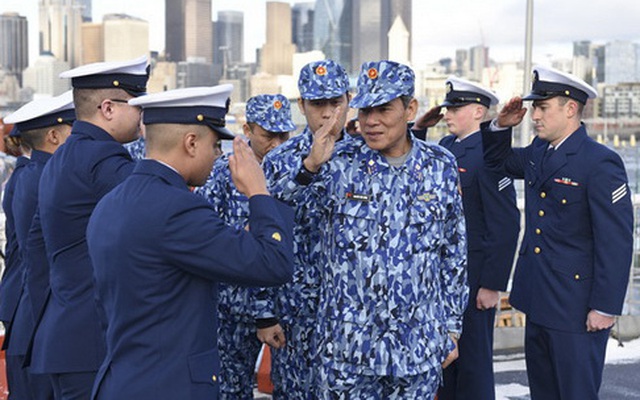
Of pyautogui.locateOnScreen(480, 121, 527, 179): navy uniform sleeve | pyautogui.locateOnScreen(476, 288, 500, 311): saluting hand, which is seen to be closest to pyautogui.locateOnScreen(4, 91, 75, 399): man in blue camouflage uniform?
pyautogui.locateOnScreen(480, 121, 527, 179): navy uniform sleeve

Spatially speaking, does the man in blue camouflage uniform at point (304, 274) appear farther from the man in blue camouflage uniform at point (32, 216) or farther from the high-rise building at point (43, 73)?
the high-rise building at point (43, 73)

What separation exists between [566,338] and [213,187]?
1.78 meters

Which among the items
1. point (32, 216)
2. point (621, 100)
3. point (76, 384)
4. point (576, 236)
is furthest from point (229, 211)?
point (621, 100)

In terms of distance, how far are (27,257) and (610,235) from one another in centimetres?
247

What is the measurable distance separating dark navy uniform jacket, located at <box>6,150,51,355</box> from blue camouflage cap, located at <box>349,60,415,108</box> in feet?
4.38

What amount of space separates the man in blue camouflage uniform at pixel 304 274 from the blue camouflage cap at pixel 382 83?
372mm

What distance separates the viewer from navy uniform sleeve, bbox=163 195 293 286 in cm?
264

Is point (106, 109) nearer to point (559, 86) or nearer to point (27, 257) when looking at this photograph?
point (27, 257)

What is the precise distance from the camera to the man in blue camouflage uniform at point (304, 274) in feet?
13.9

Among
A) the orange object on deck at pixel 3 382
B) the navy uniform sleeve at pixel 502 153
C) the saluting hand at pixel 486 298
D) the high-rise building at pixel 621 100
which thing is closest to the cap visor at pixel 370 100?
the navy uniform sleeve at pixel 502 153

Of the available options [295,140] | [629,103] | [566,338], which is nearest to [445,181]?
[295,140]

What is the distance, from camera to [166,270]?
8.79ft

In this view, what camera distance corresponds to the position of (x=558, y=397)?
4590 mm

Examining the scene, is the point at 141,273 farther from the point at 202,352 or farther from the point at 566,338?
the point at 566,338
